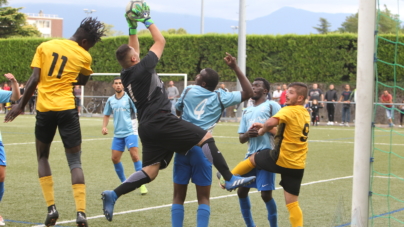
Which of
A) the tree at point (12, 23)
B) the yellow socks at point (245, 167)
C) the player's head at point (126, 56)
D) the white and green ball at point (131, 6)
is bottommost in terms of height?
the yellow socks at point (245, 167)

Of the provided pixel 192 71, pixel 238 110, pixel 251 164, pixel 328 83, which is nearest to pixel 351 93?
pixel 328 83

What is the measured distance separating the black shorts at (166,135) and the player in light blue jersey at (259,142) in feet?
3.05

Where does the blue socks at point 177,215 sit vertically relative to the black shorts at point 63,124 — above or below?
below

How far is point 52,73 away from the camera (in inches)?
223

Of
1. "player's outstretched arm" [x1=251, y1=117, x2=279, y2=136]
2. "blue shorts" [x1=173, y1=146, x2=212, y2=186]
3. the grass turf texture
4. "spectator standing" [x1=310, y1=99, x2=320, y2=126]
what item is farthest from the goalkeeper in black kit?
"spectator standing" [x1=310, y1=99, x2=320, y2=126]

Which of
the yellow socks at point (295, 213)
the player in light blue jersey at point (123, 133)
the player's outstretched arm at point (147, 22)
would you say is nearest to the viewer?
the player's outstretched arm at point (147, 22)

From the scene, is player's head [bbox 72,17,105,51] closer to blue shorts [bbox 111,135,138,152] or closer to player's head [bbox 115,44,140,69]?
player's head [bbox 115,44,140,69]

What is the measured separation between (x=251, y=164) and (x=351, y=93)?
72.5 feet

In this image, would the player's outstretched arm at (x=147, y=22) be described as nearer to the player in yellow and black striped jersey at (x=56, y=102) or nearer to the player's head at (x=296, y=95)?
the player in yellow and black striped jersey at (x=56, y=102)

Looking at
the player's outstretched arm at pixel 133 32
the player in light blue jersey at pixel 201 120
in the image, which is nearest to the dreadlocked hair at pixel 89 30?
the player's outstretched arm at pixel 133 32

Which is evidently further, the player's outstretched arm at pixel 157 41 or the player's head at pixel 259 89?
the player's head at pixel 259 89

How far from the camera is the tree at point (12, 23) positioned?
1964 inches

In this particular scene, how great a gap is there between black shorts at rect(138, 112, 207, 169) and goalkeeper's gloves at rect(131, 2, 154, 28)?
3.13 ft

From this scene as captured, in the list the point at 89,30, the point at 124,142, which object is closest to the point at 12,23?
the point at 124,142
